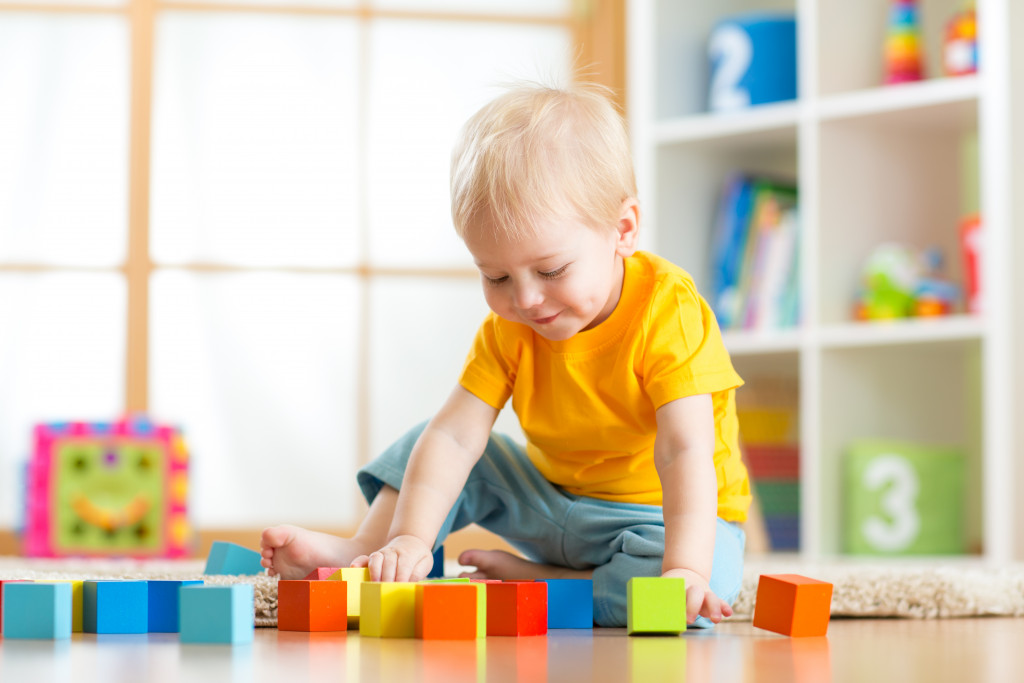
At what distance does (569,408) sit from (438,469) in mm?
130

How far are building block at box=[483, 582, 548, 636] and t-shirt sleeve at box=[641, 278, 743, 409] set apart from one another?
0.72ft

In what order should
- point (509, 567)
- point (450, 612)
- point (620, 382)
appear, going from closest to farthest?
point (450, 612) < point (620, 382) < point (509, 567)

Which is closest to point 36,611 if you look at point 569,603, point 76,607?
point 76,607

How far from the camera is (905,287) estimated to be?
6.86ft

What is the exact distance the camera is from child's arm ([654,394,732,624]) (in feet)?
2.98

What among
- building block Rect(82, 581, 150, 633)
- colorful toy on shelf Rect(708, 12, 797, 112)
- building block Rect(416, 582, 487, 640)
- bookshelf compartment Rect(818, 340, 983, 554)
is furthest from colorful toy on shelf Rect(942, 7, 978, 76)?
building block Rect(82, 581, 150, 633)

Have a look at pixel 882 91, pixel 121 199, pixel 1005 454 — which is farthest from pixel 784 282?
pixel 121 199

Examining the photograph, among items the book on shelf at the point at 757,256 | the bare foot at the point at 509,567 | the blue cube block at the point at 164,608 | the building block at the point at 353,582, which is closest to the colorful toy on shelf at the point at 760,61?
the book on shelf at the point at 757,256

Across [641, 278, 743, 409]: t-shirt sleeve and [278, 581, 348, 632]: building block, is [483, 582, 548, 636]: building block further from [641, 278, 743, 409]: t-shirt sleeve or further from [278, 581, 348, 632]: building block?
[641, 278, 743, 409]: t-shirt sleeve

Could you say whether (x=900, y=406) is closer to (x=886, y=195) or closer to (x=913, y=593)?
(x=886, y=195)

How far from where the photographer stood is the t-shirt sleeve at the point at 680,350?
99 cm

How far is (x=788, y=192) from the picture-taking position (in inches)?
92.5

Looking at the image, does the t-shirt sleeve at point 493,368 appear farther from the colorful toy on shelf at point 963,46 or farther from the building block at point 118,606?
the colorful toy on shelf at point 963,46

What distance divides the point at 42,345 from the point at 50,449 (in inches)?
13.1
